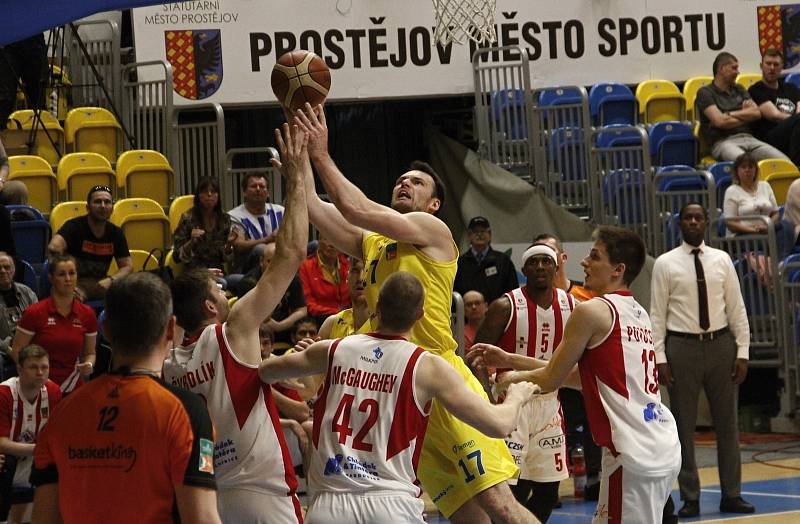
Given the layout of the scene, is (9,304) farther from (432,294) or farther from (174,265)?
(432,294)

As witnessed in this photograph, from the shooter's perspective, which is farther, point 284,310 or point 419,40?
point 419,40

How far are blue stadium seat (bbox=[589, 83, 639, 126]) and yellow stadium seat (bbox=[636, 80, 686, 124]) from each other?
0.26 meters

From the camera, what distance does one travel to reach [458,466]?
638cm

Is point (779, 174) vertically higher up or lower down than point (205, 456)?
higher up

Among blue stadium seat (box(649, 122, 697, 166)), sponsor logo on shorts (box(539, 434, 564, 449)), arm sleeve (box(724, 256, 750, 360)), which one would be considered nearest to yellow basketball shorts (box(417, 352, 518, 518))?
sponsor logo on shorts (box(539, 434, 564, 449))

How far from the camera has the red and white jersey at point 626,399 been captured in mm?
6047

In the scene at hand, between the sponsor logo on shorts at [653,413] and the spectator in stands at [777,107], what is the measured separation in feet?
32.1

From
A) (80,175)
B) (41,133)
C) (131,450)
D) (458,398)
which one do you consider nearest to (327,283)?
(80,175)

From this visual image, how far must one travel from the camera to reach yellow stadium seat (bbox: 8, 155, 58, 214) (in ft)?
42.9

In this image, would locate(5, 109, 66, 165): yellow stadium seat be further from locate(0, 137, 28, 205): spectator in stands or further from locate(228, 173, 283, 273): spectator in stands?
locate(228, 173, 283, 273): spectator in stands

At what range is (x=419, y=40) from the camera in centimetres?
1559

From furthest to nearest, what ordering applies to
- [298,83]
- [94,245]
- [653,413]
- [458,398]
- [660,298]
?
1. [94,245]
2. [660,298]
3. [298,83]
4. [653,413]
5. [458,398]

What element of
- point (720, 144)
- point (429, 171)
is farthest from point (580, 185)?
point (429, 171)

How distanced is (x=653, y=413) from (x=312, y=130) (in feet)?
6.52
